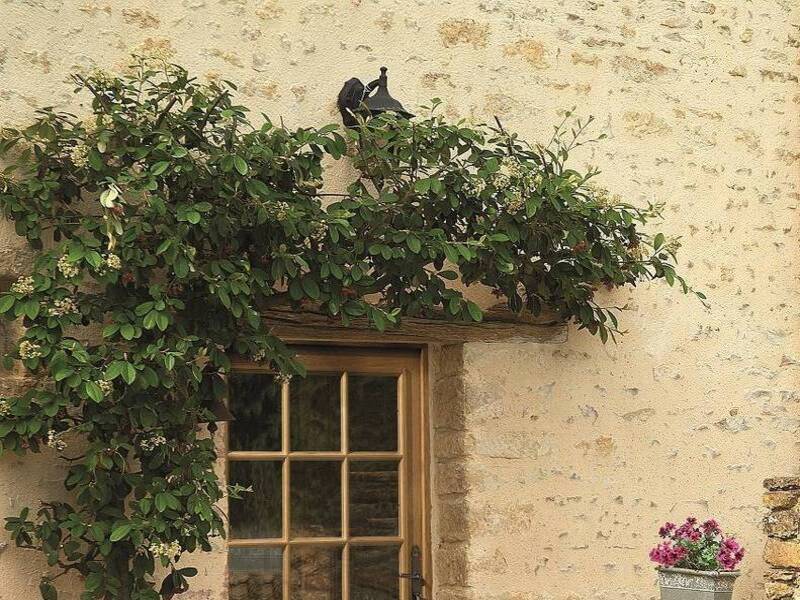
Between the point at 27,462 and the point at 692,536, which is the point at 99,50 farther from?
the point at 692,536

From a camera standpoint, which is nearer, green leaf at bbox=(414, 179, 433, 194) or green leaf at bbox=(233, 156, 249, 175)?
green leaf at bbox=(233, 156, 249, 175)

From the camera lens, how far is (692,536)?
201 inches

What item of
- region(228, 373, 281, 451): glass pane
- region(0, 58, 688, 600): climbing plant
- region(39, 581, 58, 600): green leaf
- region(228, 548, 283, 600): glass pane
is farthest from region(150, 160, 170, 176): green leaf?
region(228, 548, 283, 600): glass pane

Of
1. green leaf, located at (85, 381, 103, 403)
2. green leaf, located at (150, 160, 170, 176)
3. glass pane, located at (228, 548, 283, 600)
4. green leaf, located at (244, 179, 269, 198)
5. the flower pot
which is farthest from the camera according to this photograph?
glass pane, located at (228, 548, 283, 600)

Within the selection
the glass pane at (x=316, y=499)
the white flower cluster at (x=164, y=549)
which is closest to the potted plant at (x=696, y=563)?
the glass pane at (x=316, y=499)

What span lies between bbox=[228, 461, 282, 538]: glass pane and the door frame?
0.29m

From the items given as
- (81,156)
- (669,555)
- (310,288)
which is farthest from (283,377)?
(669,555)

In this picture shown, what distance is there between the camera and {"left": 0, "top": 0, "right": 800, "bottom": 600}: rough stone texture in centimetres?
516

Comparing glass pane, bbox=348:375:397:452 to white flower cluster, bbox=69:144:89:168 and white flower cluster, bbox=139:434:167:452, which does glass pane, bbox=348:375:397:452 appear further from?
white flower cluster, bbox=69:144:89:168

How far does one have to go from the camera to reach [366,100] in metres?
5.12

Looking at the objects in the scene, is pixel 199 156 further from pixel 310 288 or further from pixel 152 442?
pixel 152 442

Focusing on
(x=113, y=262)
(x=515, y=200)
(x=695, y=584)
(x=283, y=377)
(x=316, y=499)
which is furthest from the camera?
(x=316, y=499)

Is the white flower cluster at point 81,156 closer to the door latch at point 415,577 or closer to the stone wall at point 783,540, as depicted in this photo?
the door latch at point 415,577

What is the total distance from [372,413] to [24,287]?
5.42 ft
